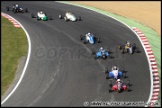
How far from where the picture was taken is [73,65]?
107 ft

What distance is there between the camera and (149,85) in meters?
28.9

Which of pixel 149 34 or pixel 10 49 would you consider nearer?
pixel 10 49

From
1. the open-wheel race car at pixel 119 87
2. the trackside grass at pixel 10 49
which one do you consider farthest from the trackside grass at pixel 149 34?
the trackside grass at pixel 10 49

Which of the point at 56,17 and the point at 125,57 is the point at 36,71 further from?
the point at 56,17

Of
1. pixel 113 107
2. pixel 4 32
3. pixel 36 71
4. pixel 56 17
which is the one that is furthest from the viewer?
pixel 56 17

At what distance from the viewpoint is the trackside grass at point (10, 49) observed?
30625 mm

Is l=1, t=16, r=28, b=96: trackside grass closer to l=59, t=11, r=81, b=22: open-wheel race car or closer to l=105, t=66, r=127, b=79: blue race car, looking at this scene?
l=59, t=11, r=81, b=22: open-wheel race car

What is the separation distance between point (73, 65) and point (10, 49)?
7135 millimetres

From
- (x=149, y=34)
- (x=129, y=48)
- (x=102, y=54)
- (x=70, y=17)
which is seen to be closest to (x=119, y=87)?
(x=102, y=54)

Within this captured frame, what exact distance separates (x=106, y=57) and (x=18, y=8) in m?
17.9

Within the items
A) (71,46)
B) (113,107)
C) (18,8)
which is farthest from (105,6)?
(113,107)

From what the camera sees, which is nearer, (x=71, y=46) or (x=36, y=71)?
(x=36, y=71)

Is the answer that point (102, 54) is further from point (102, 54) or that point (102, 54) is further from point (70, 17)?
point (70, 17)

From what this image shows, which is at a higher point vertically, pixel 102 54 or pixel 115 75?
pixel 102 54
